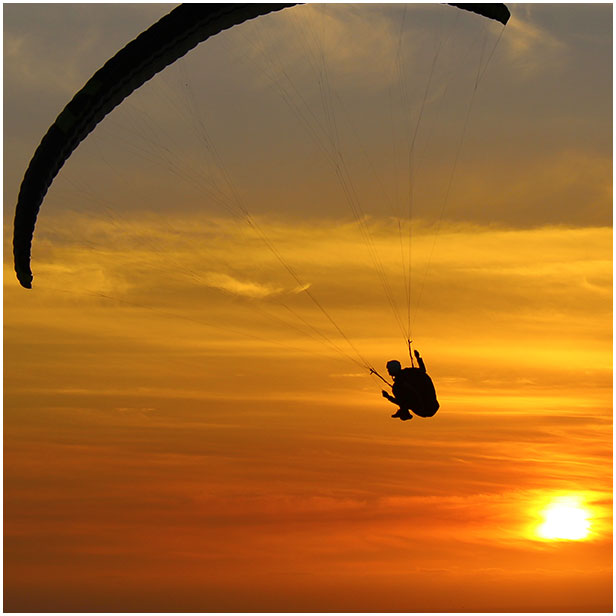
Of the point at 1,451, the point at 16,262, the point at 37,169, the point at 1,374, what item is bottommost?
the point at 1,451

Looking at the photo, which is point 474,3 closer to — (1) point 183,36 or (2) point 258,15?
(2) point 258,15

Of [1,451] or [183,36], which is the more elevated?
[183,36]

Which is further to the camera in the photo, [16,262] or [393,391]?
[16,262]

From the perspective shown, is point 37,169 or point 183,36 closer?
point 183,36

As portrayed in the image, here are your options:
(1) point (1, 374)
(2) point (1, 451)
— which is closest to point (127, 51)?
(1) point (1, 374)

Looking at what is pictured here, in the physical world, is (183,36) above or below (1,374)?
above

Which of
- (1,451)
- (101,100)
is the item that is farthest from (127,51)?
(1,451)

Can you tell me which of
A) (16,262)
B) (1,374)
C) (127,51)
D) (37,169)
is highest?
(127,51)

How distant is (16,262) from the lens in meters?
A: 24.8

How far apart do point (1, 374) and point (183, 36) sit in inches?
333

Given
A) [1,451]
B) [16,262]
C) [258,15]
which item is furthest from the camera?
[16,262]

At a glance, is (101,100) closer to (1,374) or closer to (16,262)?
(16,262)

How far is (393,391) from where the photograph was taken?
74.6ft

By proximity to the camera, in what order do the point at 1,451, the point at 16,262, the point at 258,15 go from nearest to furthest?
the point at 258,15, the point at 1,451, the point at 16,262
